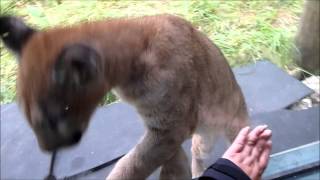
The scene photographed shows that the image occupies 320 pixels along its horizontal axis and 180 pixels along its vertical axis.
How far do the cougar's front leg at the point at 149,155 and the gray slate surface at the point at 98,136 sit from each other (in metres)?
0.16

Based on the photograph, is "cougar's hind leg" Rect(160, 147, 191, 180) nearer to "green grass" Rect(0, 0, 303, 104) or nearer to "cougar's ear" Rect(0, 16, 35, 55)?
"green grass" Rect(0, 0, 303, 104)

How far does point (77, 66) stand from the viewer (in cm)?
114

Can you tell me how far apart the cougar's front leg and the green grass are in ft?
1.72

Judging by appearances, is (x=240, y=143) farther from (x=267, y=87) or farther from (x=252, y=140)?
(x=267, y=87)

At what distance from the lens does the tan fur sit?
1224mm

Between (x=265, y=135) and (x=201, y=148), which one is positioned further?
(x=201, y=148)

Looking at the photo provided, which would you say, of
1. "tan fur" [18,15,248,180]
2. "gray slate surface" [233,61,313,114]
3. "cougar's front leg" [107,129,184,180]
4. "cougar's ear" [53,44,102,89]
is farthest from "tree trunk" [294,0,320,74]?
"cougar's ear" [53,44,102,89]

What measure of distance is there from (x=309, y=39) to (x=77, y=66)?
143 centimetres

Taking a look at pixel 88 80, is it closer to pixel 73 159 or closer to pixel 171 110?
pixel 171 110

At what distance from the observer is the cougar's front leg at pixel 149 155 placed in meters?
1.48

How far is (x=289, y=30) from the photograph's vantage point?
2.36 meters

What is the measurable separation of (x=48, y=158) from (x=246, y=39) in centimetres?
91

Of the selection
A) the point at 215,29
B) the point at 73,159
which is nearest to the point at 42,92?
the point at 73,159


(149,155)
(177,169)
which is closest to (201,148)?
(177,169)
